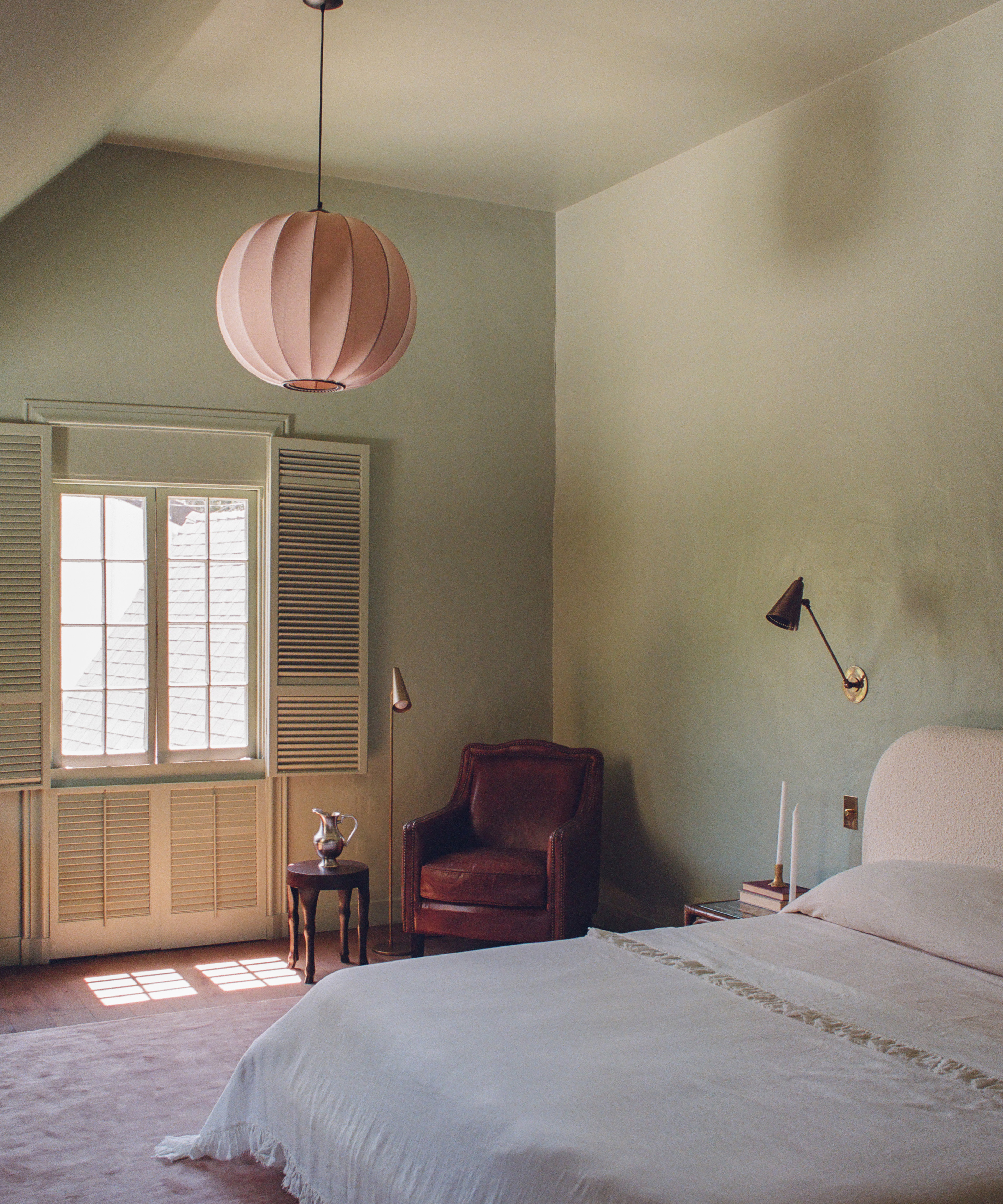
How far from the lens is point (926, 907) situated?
2.93m

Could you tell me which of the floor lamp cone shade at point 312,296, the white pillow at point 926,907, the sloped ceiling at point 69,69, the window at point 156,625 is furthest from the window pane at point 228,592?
the white pillow at point 926,907

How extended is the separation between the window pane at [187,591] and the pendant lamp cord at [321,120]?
1.59 m

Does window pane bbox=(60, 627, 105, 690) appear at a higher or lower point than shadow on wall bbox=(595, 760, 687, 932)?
higher

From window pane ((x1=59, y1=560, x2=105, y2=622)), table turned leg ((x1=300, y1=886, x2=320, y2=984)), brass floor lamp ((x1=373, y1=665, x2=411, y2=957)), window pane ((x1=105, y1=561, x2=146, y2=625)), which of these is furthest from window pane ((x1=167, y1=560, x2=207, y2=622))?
table turned leg ((x1=300, y1=886, x2=320, y2=984))

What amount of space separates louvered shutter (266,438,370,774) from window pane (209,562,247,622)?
19 cm

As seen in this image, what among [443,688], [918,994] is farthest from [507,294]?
[918,994]

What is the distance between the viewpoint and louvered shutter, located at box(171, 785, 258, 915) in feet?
15.6

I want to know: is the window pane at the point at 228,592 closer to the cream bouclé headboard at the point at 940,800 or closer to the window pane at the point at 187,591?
the window pane at the point at 187,591

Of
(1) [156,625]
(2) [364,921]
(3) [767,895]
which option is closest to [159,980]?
(2) [364,921]

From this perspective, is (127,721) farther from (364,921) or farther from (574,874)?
(574,874)

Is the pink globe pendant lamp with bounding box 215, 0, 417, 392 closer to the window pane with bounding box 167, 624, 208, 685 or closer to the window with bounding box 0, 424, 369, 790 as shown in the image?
the window with bounding box 0, 424, 369, 790

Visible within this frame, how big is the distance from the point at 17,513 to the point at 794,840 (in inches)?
124

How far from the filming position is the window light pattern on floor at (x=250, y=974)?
171 inches

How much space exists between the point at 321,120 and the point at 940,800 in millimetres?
3233
